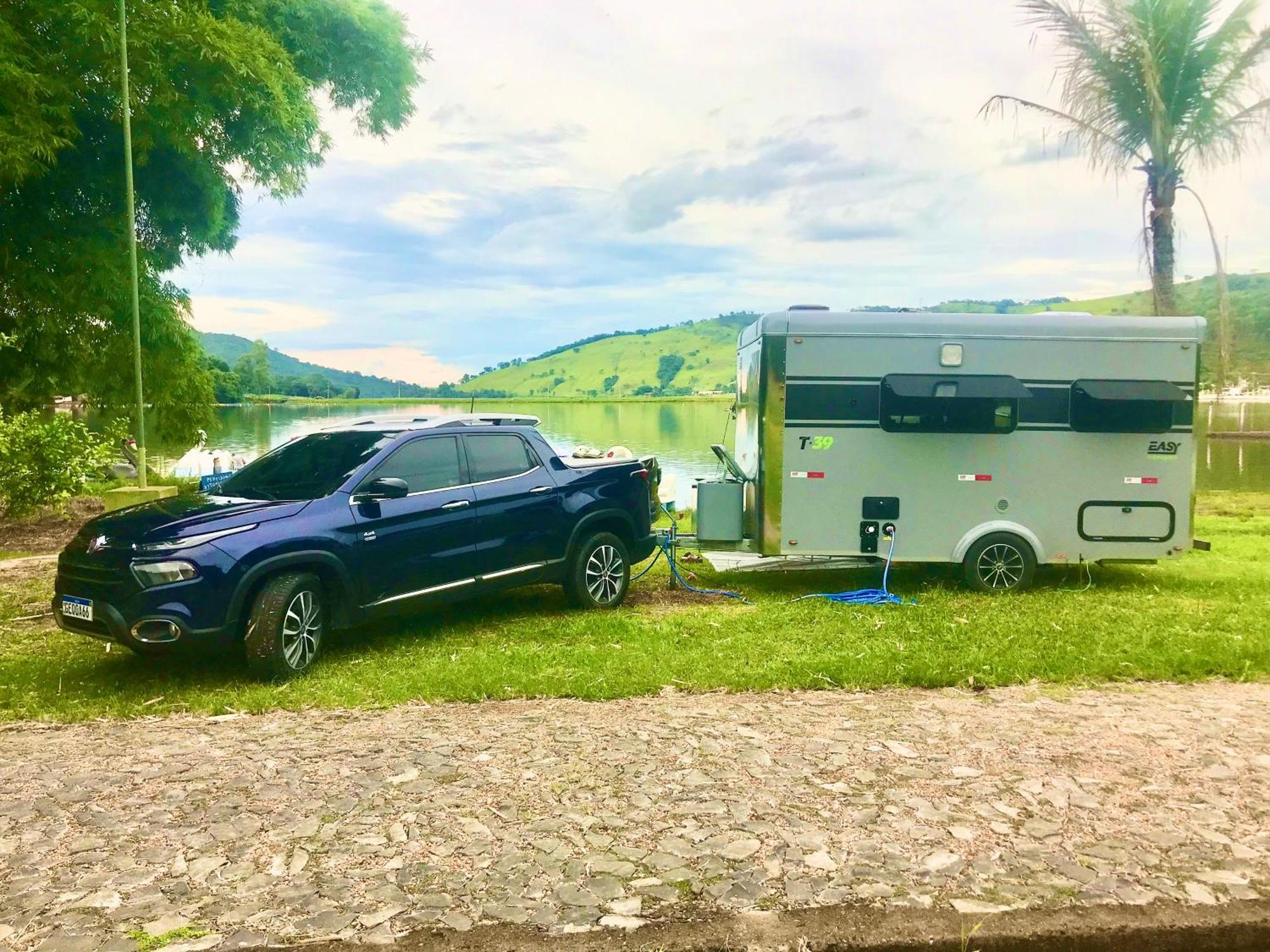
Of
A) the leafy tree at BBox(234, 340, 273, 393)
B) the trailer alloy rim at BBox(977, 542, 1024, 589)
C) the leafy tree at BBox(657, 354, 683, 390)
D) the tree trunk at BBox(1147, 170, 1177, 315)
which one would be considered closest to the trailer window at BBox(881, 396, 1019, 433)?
the trailer alloy rim at BBox(977, 542, 1024, 589)

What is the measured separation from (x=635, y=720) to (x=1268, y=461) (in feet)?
106

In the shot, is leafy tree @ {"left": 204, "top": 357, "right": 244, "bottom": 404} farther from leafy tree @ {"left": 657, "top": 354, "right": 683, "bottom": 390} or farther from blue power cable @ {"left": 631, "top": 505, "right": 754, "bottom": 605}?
leafy tree @ {"left": 657, "top": 354, "right": 683, "bottom": 390}

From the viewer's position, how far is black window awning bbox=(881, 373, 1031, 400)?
9906 mm

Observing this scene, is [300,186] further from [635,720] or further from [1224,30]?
[635,720]

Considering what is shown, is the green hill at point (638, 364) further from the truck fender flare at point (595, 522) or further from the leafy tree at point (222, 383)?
the truck fender flare at point (595, 522)

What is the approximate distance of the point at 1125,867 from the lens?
12.5 feet

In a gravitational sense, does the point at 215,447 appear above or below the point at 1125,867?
above

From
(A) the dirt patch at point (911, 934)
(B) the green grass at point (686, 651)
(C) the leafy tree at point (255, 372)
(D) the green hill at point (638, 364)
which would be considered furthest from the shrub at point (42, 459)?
(D) the green hill at point (638, 364)

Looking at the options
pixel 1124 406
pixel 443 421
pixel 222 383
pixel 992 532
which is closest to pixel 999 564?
pixel 992 532

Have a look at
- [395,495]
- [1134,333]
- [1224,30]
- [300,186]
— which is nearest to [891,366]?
[1134,333]

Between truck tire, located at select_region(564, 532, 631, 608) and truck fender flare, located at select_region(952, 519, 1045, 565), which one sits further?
truck fender flare, located at select_region(952, 519, 1045, 565)

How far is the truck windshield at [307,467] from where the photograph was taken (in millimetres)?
7625

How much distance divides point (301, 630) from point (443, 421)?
2.39 m

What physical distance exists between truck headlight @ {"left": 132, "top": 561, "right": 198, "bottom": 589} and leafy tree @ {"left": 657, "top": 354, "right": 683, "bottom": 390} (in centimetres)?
8764
